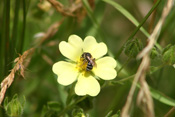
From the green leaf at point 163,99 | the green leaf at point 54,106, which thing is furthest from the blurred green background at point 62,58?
the green leaf at point 163,99

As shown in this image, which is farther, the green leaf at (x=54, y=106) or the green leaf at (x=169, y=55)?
the green leaf at (x=54, y=106)

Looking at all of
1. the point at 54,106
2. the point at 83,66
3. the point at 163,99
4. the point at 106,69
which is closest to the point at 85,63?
the point at 83,66

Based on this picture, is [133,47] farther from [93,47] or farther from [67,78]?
[67,78]

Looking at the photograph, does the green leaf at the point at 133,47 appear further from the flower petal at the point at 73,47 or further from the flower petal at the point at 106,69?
the flower petal at the point at 73,47

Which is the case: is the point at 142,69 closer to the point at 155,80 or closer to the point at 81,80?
the point at 81,80

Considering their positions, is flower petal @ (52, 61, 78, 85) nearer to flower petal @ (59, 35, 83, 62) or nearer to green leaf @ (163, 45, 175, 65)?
flower petal @ (59, 35, 83, 62)
